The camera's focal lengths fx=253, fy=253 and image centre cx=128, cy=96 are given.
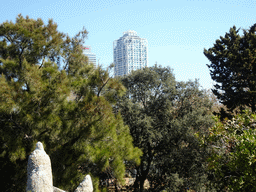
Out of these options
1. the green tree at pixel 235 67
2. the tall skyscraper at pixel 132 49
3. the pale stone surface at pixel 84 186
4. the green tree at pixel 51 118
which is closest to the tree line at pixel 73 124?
the green tree at pixel 51 118

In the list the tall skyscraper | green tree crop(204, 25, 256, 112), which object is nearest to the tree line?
green tree crop(204, 25, 256, 112)

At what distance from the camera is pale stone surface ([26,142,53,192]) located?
3.61 metres

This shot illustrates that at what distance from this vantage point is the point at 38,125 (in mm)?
5980

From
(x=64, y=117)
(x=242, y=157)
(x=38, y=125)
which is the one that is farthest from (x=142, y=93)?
(x=242, y=157)

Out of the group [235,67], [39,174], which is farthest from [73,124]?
[235,67]

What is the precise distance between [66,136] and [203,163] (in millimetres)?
6360

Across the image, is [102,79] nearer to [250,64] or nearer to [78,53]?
[78,53]

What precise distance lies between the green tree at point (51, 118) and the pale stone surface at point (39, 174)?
7.39 ft

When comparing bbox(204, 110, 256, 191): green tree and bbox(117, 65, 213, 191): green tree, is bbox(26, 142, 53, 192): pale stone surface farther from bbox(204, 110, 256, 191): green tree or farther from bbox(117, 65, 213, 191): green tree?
bbox(117, 65, 213, 191): green tree

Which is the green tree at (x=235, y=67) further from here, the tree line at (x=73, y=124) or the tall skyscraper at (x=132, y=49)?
the tall skyscraper at (x=132, y=49)

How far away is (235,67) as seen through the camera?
12.2 m

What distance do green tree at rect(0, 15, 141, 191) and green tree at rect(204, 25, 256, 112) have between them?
742 centimetres

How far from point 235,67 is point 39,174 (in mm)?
11052

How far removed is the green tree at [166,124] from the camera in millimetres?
10422
